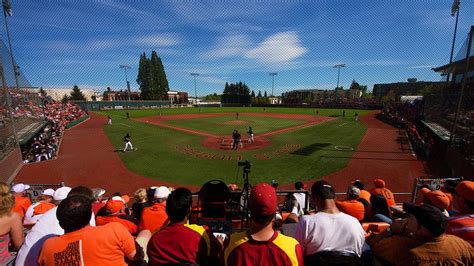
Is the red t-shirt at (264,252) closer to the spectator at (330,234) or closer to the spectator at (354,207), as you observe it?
the spectator at (330,234)

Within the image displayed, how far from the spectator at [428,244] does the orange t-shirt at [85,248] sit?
3304mm

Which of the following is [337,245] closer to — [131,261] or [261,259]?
[261,259]

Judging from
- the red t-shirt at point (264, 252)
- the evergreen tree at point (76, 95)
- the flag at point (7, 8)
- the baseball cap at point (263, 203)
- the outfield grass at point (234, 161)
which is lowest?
the outfield grass at point (234, 161)

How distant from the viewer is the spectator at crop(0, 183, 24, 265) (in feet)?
11.7

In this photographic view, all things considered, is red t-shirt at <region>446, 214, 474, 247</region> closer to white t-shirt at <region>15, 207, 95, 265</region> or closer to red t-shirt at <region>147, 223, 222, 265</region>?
red t-shirt at <region>147, 223, 222, 265</region>

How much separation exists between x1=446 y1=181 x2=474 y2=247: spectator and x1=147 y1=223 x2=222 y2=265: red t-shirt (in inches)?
135

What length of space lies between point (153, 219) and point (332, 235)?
335 cm

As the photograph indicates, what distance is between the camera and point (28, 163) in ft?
56.5

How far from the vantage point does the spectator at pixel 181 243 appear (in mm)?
2545

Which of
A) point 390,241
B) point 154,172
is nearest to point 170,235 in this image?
point 390,241

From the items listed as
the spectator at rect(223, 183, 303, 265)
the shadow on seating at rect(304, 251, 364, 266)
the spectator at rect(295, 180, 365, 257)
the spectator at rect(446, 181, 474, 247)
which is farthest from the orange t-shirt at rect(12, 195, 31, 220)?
the spectator at rect(446, 181, 474, 247)

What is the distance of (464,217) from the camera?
346 cm

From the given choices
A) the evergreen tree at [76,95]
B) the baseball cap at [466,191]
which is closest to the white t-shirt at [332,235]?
the baseball cap at [466,191]

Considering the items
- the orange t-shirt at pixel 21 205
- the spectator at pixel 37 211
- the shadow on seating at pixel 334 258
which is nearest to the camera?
the shadow on seating at pixel 334 258
